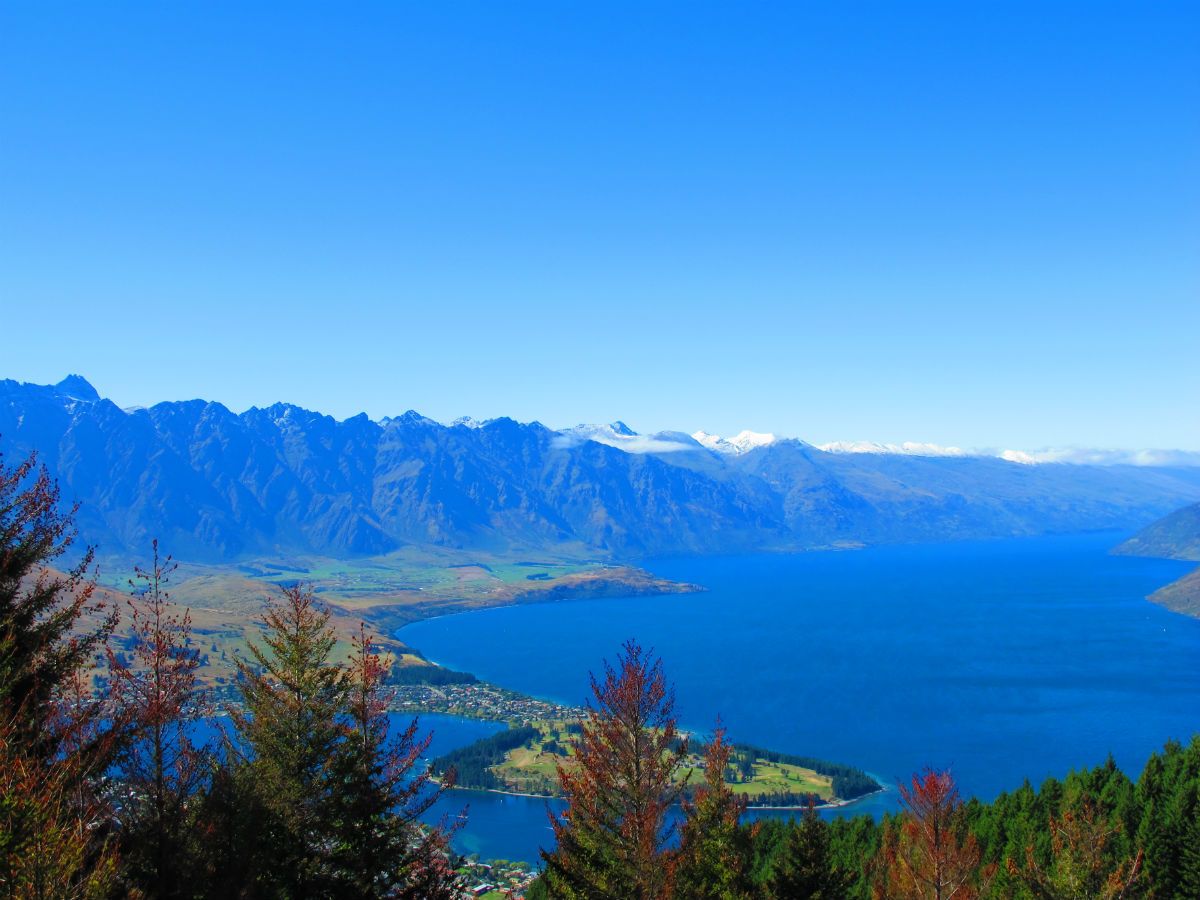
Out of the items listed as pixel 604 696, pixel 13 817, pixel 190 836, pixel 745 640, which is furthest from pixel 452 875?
pixel 745 640

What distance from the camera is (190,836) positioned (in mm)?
11719

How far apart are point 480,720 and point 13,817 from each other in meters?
119

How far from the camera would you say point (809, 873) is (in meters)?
22.2

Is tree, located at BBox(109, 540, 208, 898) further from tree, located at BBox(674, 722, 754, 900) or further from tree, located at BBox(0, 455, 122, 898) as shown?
tree, located at BBox(674, 722, 754, 900)

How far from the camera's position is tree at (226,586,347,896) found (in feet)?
44.0

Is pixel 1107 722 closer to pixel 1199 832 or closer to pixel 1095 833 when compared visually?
pixel 1199 832

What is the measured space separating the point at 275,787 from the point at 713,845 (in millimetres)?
8044

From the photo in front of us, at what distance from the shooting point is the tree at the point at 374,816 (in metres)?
14.2

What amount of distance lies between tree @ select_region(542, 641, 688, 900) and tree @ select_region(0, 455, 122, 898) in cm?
778

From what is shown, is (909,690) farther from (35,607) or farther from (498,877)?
(35,607)

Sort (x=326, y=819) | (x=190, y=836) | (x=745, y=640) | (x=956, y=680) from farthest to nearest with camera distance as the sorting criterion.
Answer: (x=745, y=640) → (x=956, y=680) → (x=326, y=819) → (x=190, y=836)

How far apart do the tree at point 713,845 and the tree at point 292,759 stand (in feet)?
21.1

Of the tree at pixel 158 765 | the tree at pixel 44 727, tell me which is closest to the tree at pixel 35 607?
the tree at pixel 44 727

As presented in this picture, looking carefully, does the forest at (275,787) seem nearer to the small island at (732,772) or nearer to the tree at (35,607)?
the tree at (35,607)
